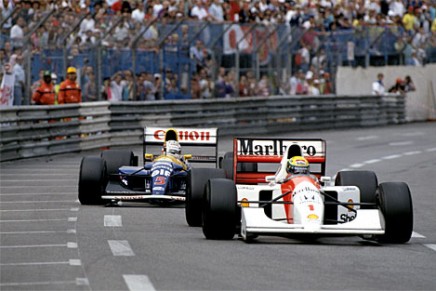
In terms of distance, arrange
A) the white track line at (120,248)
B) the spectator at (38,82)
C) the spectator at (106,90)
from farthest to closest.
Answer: the spectator at (106,90) → the spectator at (38,82) → the white track line at (120,248)

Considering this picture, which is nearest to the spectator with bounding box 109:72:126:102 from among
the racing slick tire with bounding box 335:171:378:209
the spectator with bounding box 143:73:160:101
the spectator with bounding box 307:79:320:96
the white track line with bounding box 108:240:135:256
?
the spectator with bounding box 143:73:160:101

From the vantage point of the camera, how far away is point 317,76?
127 feet

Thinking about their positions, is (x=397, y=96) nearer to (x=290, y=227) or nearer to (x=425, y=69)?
(x=425, y=69)

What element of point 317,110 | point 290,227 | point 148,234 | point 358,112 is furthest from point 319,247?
point 358,112

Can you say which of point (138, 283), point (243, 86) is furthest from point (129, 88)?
point (138, 283)

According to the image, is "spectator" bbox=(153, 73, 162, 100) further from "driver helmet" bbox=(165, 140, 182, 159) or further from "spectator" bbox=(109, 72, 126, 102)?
"driver helmet" bbox=(165, 140, 182, 159)

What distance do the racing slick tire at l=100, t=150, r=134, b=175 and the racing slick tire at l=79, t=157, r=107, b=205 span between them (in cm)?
90

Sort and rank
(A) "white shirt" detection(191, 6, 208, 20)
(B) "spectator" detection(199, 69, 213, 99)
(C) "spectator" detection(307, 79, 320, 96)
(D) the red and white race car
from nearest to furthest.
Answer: (D) the red and white race car, (B) "spectator" detection(199, 69, 213, 99), (A) "white shirt" detection(191, 6, 208, 20), (C) "spectator" detection(307, 79, 320, 96)

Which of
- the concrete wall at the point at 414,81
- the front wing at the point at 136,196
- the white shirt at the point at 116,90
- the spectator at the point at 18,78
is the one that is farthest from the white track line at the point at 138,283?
the concrete wall at the point at 414,81

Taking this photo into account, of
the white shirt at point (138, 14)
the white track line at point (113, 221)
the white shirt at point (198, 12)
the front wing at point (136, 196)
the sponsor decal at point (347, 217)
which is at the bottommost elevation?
the white track line at point (113, 221)

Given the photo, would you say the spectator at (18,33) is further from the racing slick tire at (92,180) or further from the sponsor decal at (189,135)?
the racing slick tire at (92,180)

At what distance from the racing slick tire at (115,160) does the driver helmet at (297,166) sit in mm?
4349

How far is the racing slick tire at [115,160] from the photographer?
16797 millimetres

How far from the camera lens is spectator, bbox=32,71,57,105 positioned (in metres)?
25.6
